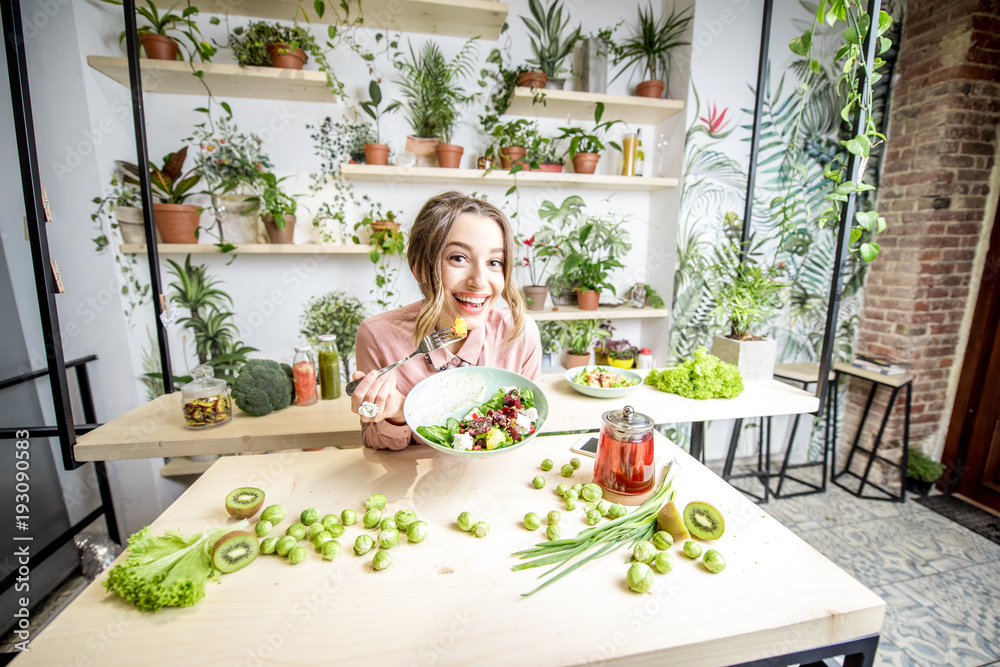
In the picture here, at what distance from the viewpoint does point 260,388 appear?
177cm

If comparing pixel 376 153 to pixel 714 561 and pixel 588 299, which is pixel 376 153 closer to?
pixel 588 299

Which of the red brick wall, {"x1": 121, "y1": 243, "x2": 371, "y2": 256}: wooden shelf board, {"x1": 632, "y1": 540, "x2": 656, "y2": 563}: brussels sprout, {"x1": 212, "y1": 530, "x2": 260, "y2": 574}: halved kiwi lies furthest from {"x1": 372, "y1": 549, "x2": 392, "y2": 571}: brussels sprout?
the red brick wall

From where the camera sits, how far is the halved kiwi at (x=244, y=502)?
0.92m

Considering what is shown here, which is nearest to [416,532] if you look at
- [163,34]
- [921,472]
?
[163,34]

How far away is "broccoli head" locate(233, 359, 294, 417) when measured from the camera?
1752 mm

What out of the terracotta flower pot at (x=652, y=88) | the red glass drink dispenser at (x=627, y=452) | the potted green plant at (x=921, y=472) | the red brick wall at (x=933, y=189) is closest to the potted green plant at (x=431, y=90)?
the terracotta flower pot at (x=652, y=88)

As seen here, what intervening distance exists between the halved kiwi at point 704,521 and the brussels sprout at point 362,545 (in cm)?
64

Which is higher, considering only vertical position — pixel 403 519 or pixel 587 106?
pixel 587 106

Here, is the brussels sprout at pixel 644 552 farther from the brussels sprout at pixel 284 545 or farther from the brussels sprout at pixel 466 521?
the brussels sprout at pixel 284 545

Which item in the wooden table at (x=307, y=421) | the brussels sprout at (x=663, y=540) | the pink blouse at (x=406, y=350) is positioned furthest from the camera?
the wooden table at (x=307, y=421)

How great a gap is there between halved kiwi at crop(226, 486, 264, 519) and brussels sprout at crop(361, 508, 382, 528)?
0.24m

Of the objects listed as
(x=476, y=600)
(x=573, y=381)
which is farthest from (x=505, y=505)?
(x=573, y=381)

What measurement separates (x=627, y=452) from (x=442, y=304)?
64 centimetres

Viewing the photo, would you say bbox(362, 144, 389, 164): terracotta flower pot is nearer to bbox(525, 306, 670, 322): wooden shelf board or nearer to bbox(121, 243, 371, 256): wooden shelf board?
bbox(121, 243, 371, 256): wooden shelf board
